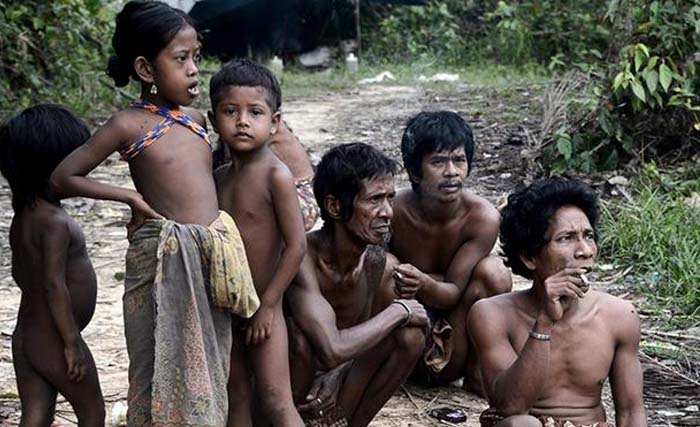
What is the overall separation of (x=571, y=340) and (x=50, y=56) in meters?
7.41

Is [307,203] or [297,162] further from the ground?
[297,162]

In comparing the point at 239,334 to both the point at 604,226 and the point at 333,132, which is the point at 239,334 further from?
the point at 333,132

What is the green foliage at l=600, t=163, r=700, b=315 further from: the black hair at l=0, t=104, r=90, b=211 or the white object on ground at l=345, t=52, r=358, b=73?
the white object on ground at l=345, t=52, r=358, b=73

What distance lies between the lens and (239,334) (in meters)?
3.58

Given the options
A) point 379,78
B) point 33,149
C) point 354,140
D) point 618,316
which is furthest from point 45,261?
point 379,78

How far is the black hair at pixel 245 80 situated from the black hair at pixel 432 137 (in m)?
0.85

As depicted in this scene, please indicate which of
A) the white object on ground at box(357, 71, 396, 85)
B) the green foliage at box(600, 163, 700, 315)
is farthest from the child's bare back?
the white object on ground at box(357, 71, 396, 85)

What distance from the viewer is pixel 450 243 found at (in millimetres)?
4418

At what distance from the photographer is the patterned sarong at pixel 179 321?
129 inches

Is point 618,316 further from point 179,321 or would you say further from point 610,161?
point 610,161

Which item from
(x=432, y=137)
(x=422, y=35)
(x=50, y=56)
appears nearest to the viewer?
(x=432, y=137)

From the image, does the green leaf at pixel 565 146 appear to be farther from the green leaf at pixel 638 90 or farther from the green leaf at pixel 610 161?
the green leaf at pixel 638 90

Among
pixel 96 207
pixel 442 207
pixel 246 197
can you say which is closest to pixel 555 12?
pixel 96 207

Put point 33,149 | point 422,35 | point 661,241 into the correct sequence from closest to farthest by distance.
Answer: point 33,149
point 661,241
point 422,35
